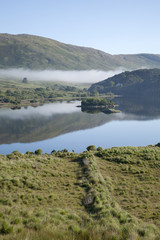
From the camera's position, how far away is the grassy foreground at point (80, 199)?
10.0 meters

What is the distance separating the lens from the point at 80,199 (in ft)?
66.6

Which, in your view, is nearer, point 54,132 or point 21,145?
point 21,145

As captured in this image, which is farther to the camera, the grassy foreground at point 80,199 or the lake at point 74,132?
the lake at point 74,132

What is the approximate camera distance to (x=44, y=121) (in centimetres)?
13988

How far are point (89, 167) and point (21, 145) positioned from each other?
63079 millimetres

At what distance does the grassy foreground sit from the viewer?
1004cm

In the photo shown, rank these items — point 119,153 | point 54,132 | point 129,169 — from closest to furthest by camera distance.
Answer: point 129,169 → point 119,153 → point 54,132

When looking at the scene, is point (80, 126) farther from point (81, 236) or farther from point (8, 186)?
point (81, 236)

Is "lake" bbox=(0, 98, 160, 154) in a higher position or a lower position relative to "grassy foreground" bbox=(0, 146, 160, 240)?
lower

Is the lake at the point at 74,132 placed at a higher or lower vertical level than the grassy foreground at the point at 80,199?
lower

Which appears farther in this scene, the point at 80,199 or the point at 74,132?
the point at 74,132

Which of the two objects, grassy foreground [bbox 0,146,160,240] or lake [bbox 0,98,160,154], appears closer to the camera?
grassy foreground [bbox 0,146,160,240]

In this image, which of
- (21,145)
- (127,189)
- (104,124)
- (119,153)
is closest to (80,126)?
(104,124)

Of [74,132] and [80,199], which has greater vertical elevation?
[80,199]
